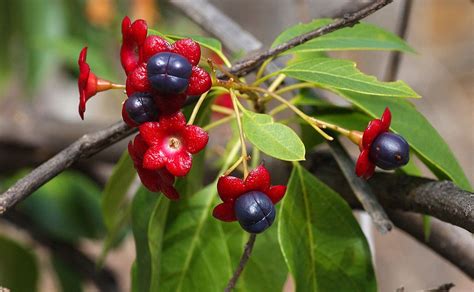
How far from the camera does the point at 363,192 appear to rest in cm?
85

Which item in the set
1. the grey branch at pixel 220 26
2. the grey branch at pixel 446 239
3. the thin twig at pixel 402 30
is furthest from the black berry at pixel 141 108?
the thin twig at pixel 402 30

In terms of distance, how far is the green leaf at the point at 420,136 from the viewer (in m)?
0.82

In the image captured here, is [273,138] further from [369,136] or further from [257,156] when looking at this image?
[257,156]

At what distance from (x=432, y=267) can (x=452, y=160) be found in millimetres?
2846

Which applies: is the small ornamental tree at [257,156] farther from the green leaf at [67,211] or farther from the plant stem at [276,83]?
the green leaf at [67,211]

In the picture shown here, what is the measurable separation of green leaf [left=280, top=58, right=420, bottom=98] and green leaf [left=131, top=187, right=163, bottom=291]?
0.21 m

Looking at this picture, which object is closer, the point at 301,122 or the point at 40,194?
the point at 301,122

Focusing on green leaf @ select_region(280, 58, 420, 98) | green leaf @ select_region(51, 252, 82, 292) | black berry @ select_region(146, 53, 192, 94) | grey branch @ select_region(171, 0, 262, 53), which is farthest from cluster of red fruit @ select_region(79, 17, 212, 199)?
green leaf @ select_region(51, 252, 82, 292)

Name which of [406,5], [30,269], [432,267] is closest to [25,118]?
[30,269]

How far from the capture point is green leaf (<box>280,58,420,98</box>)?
72 cm

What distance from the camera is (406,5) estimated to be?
130cm

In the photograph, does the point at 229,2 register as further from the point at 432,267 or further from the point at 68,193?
the point at 432,267

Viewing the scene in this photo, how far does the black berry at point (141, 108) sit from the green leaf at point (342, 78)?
17 centimetres

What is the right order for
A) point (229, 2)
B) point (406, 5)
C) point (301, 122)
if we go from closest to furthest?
point (301, 122) < point (406, 5) < point (229, 2)
